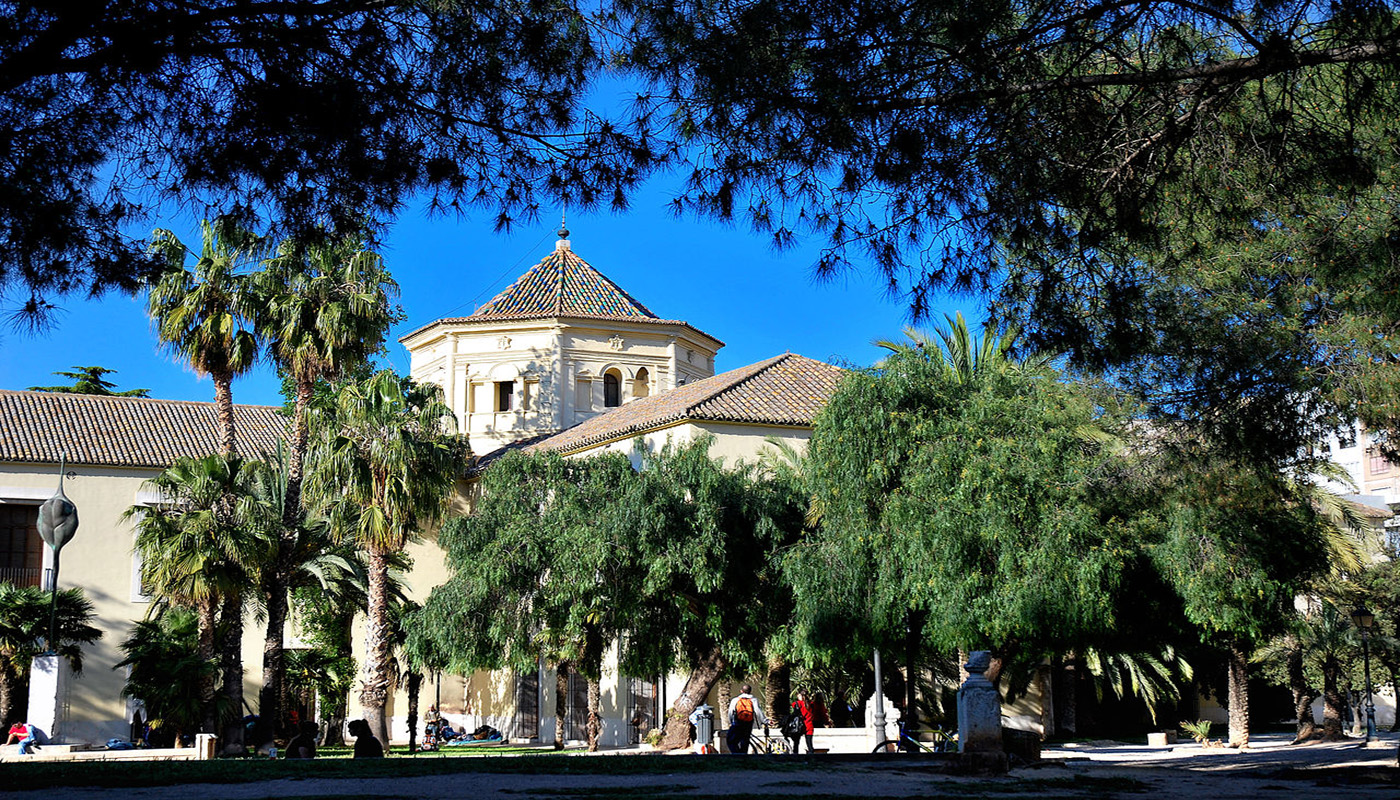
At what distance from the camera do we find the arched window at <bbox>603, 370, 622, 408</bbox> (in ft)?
118

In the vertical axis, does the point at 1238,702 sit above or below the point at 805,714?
→ below

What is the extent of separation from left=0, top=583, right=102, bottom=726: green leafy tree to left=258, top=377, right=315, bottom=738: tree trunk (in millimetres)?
4392

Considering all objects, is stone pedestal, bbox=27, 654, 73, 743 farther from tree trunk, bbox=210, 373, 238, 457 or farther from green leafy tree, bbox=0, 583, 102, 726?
tree trunk, bbox=210, 373, 238, 457

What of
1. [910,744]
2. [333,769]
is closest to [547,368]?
[910,744]

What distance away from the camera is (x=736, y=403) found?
2795 cm

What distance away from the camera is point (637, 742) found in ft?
92.4

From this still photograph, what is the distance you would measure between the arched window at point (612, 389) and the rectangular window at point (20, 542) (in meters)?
14.4

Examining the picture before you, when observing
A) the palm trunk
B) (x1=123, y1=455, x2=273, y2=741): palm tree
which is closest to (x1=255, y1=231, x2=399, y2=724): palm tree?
(x1=123, y1=455, x2=273, y2=741): palm tree

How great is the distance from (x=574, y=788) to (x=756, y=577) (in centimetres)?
1377

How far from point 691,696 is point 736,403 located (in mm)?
7036

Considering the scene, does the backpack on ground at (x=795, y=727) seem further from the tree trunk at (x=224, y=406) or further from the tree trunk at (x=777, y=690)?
the tree trunk at (x=224, y=406)

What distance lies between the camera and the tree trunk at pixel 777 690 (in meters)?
24.0

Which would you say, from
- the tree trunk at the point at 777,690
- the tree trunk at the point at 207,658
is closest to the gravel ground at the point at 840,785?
the tree trunk at the point at 777,690

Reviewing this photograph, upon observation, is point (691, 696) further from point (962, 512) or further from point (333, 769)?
point (333, 769)
